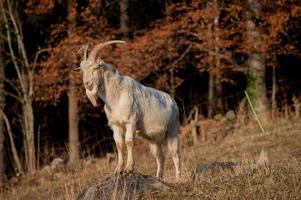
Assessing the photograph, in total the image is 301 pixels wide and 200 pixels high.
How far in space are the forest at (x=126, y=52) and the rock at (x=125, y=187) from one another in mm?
12064

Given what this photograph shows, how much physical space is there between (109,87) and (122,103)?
1.12ft

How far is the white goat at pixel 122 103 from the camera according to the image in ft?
34.2

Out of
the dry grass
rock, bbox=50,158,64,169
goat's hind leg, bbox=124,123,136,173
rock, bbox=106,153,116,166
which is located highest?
goat's hind leg, bbox=124,123,136,173

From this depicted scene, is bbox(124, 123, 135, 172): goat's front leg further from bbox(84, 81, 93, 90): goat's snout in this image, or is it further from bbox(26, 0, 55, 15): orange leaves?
bbox(26, 0, 55, 15): orange leaves

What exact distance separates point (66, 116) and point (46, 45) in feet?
15.9

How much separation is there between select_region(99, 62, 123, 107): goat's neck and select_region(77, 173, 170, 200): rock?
1.27 m

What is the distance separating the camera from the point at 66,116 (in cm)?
3088

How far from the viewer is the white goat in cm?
1042

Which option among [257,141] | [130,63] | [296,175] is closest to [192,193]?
[296,175]

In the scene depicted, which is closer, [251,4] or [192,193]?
[192,193]

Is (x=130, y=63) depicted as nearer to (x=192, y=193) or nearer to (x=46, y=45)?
(x=46, y=45)

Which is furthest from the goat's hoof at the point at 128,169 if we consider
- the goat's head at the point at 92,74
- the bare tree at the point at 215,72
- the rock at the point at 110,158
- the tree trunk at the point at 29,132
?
the bare tree at the point at 215,72

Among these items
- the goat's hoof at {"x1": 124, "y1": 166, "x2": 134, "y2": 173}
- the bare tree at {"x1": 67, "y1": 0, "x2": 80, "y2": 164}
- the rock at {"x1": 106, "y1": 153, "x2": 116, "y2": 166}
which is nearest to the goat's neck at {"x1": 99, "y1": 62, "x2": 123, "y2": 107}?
the goat's hoof at {"x1": 124, "y1": 166, "x2": 134, "y2": 173}

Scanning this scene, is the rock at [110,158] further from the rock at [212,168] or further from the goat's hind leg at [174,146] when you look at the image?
the goat's hind leg at [174,146]
